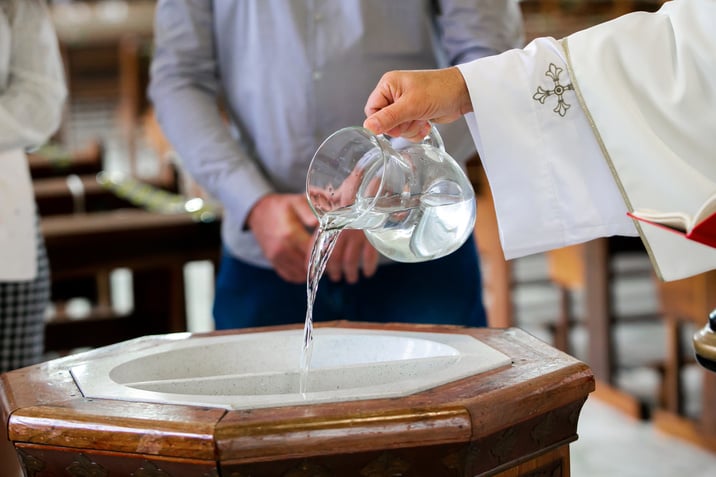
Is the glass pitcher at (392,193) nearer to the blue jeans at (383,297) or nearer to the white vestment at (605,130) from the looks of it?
the white vestment at (605,130)

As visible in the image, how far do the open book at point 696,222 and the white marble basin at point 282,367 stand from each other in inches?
10.1

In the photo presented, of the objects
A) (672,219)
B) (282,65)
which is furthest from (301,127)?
(672,219)

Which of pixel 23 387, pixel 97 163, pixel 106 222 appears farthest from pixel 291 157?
pixel 97 163

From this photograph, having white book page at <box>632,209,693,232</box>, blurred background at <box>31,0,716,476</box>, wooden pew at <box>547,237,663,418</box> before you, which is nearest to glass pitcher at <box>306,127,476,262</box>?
white book page at <box>632,209,693,232</box>

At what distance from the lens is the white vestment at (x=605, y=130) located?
49.9 inches

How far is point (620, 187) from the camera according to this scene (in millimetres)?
1293

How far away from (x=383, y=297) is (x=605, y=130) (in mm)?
719

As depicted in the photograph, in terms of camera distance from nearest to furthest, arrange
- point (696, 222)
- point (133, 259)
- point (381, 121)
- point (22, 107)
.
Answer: point (696, 222) < point (381, 121) < point (22, 107) < point (133, 259)

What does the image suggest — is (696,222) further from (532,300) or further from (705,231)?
(532,300)

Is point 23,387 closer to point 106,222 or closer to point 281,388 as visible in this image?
point 281,388

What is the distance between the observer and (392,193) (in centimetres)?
122

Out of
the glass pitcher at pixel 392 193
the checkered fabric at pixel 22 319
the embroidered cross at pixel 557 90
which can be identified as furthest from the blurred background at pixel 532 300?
the glass pitcher at pixel 392 193

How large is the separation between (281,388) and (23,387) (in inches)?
12.3

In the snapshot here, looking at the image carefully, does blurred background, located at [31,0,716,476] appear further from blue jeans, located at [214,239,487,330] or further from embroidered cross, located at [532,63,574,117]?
embroidered cross, located at [532,63,574,117]
